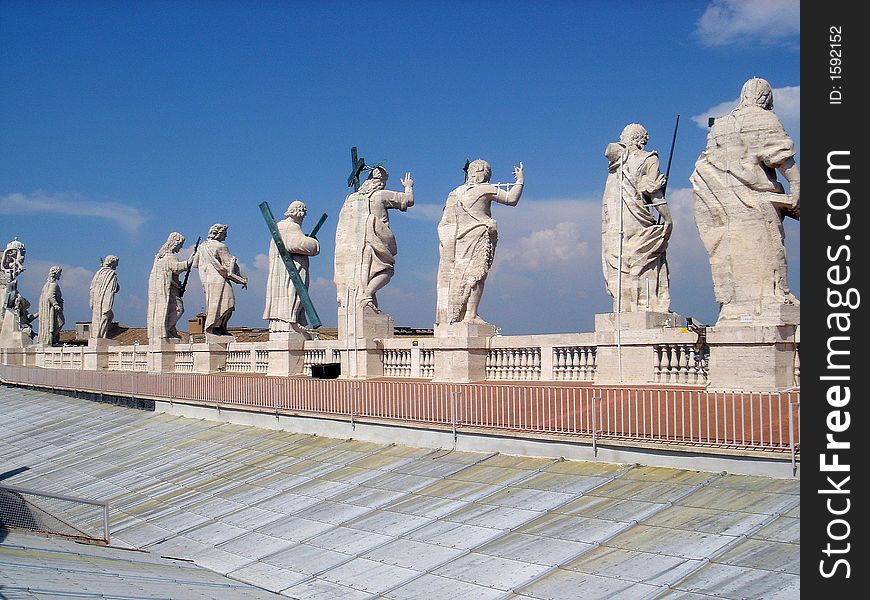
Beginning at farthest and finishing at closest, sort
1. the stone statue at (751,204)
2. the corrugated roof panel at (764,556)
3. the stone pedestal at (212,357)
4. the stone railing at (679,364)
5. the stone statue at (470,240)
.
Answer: the stone pedestal at (212,357), the stone statue at (470,240), the stone railing at (679,364), the stone statue at (751,204), the corrugated roof panel at (764,556)

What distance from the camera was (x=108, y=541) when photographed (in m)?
11.8

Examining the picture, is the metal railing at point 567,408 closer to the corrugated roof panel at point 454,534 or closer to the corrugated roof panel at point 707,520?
the corrugated roof panel at point 707,520

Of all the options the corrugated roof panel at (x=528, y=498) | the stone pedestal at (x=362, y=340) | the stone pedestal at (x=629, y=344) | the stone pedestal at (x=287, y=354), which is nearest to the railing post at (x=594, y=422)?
the corrugated roof panel at (x=528, y=498)

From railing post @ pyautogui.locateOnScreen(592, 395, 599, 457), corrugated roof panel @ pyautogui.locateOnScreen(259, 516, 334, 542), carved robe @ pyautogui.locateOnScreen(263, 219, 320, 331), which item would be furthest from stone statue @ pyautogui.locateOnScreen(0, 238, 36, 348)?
railing post @ pyautogui.locateOnScreen(592, 395, 599, 457)

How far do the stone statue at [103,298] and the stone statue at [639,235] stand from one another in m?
24.1

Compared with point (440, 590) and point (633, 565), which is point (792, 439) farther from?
point (440, 590)

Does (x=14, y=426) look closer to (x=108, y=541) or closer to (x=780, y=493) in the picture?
(x=108, y=541)

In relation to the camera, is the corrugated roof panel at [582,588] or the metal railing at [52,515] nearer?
the corrugated roof panel at [582,588]

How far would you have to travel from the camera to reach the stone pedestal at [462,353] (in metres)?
16.0

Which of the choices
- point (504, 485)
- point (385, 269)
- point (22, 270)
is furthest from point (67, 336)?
point (504, 485)

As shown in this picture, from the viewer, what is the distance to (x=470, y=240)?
17000mm

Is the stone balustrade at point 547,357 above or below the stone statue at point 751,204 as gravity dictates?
below

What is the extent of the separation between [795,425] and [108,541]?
29.5 feet

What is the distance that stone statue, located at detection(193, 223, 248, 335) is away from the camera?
83.8 feet
